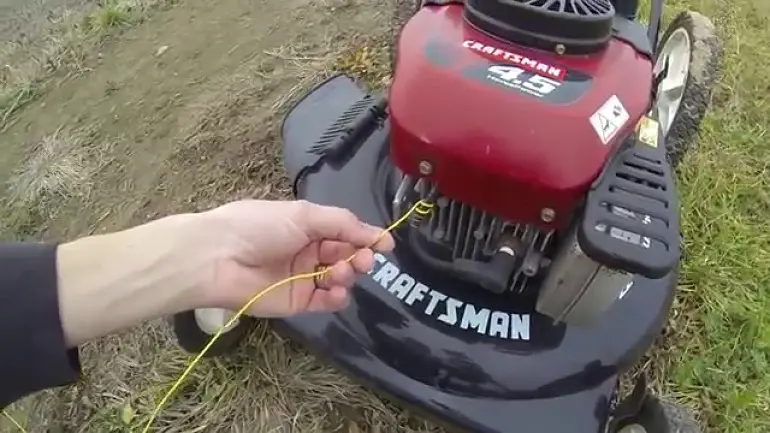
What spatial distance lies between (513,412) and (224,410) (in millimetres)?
483

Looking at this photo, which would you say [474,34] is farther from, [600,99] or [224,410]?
[224,410]

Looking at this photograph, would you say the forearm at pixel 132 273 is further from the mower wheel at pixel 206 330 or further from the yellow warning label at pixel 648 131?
the yellow warning label at pixel 648 131

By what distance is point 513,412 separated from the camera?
114 centimetres

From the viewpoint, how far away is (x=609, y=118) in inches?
39.7

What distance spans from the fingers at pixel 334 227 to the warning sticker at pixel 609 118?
0.92 feet

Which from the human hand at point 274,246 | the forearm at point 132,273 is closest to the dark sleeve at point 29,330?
the forearm at point 132,273

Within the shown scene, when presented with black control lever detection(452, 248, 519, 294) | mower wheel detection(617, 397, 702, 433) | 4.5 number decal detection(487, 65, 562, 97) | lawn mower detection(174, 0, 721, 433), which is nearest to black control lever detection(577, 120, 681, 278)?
lawn mower detection(174, 0, 721, 433)

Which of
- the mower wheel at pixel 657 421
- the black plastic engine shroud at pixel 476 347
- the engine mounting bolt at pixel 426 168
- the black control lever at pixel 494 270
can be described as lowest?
the mower wheel at pixel 657 421

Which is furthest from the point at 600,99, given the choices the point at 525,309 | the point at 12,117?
the point at 12,117

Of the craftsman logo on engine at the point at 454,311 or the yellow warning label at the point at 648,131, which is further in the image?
the craftsman logo on engine at the point at 454,311

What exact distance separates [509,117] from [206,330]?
0.60 meters

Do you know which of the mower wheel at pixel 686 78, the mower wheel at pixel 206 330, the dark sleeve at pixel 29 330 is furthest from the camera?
the mower wheel at pixel 686 78

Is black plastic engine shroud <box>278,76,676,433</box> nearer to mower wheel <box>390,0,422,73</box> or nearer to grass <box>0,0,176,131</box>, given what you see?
mower wheel <box>390,0,422,73</box>

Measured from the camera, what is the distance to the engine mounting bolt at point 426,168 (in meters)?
1.04
